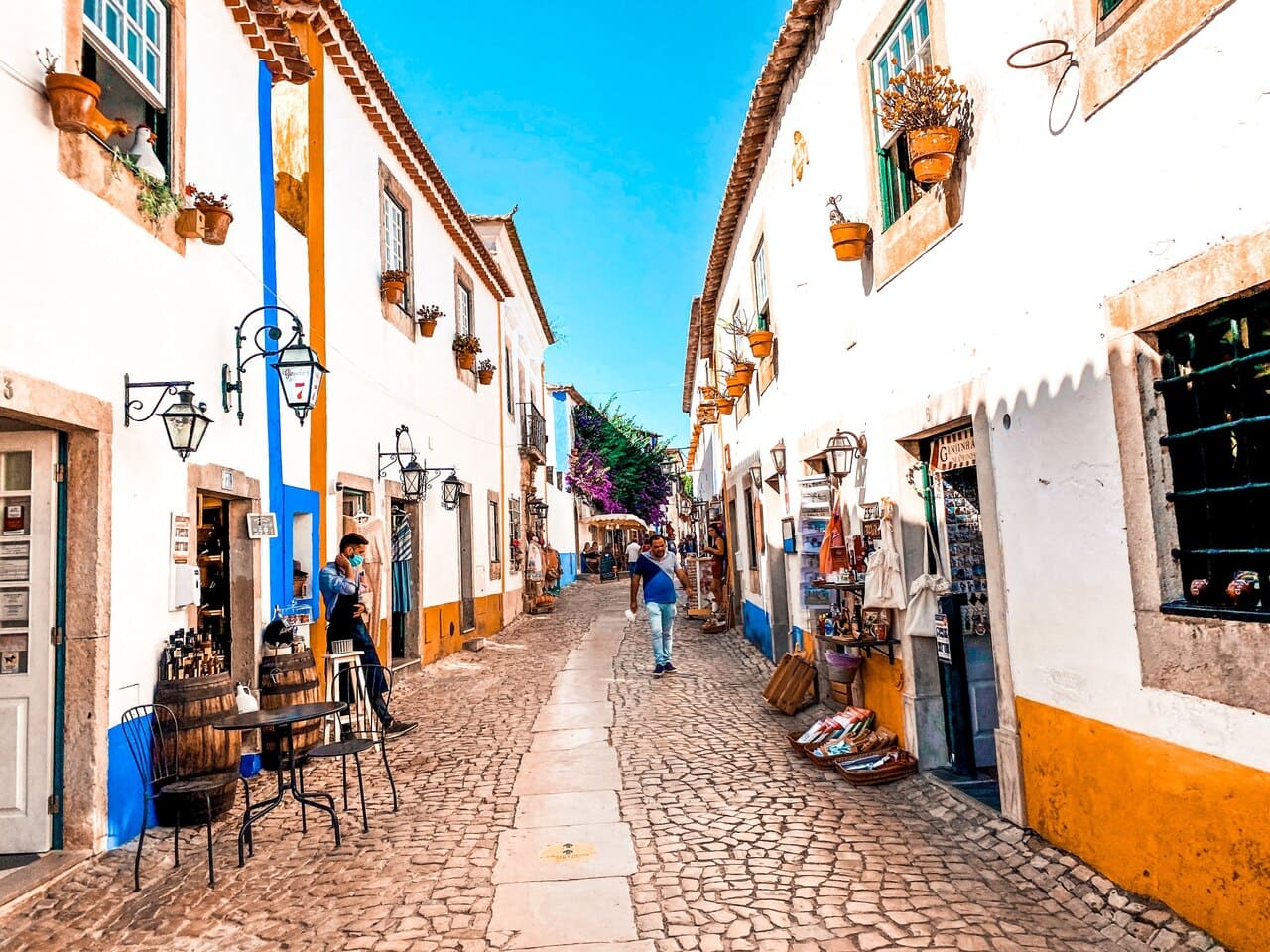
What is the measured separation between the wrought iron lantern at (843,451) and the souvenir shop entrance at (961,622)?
3.18ft

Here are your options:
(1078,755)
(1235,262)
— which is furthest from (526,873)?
(1235,262)

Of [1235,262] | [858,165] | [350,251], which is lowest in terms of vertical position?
[1235,262]

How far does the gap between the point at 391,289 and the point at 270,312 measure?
3.12m

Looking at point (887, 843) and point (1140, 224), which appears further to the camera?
point (887, 843)

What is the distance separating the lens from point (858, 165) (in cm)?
670

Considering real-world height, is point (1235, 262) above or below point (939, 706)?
above

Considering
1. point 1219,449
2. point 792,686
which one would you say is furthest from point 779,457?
point 1219,449

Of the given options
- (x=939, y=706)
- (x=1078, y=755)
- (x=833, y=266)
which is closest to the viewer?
(x=1078, y=755)

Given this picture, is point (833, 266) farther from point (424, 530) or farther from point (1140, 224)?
point (424, 530)

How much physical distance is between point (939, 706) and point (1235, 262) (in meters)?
3.75

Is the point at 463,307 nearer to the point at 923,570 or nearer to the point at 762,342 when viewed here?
the point at 762,342

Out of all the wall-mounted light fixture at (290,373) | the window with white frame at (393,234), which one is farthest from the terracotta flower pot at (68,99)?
the window with white frame at (393,234)

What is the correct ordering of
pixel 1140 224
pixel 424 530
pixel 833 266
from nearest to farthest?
pixel 1140 224, pixel 833 266, pixel 424 530

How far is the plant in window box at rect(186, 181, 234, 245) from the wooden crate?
5.91m
